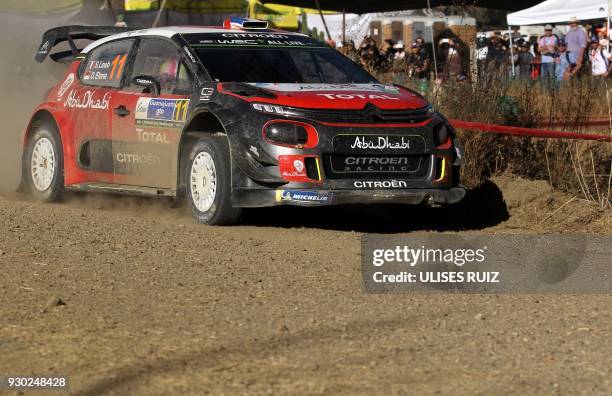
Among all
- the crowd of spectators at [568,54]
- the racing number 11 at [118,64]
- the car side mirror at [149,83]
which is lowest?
the crowd of spectators at [568,54]

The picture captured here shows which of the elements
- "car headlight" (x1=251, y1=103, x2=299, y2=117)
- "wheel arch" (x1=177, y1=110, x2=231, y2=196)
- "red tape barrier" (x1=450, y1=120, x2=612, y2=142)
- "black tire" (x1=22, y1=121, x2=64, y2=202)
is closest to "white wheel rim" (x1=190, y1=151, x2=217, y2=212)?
"wheel arch" (x1=177, y1=110, x2=231, y2=196)

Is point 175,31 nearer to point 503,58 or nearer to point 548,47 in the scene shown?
point 503,58

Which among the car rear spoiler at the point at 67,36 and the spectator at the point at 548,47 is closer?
the car rear spoiler at the point at 67,36

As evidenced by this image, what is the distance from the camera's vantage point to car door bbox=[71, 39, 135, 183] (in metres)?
10.4

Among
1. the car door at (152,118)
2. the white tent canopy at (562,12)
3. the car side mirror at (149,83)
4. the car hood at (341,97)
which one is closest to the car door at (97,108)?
the car door at (152,118)

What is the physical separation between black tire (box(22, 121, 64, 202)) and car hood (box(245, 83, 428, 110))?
2.41 metres

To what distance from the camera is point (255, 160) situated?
29.3 ft

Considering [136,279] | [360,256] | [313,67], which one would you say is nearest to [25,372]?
[136,279]

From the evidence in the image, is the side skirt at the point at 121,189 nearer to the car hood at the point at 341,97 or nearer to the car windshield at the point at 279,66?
the car windshield at the point at 279,66

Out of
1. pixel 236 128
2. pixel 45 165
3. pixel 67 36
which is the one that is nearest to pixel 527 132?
pixel 236 128

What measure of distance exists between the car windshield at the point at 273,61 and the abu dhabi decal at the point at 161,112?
36cm

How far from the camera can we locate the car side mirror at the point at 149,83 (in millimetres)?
9805

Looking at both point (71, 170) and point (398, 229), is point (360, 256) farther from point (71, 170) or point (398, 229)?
point (71, 170)

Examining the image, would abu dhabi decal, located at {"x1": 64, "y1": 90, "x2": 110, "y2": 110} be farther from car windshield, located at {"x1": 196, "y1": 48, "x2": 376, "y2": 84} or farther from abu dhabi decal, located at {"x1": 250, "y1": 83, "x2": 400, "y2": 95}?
abu dhabi decal, located at {"x1": 250, "y1": 83, "x2": 400, "y2": 95}
